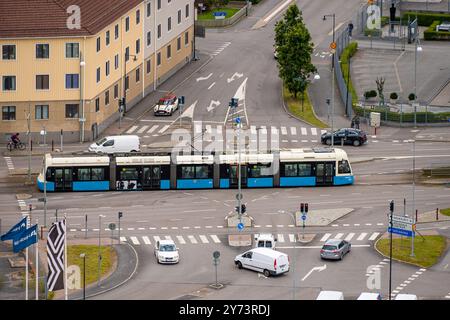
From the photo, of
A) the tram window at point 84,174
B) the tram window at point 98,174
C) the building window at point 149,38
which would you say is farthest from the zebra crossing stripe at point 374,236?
the building window at point 149,38

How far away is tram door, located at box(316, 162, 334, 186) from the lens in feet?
330

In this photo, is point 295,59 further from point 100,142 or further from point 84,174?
point 84,174

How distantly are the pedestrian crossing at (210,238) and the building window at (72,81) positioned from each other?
31544 millimetres

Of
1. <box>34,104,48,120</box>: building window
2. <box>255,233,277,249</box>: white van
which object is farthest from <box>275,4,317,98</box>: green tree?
<box>255,233,277,249</box>: white van

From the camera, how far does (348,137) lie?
113 m

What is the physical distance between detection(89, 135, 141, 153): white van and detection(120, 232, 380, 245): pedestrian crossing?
23.5m

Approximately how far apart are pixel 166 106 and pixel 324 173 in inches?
1108

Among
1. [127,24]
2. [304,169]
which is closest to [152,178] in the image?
[304,169]

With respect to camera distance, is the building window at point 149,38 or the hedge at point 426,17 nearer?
the building window at point 149,38

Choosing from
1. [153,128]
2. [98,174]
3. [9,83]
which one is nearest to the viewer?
[98,174]

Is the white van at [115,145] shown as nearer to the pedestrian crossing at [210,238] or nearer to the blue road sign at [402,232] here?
the pedestrian crossing at [210,238]

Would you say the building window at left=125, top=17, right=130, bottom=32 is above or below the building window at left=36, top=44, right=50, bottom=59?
above

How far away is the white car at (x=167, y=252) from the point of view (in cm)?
7981

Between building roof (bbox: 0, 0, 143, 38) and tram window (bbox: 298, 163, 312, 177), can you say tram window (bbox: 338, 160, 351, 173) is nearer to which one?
tram window (bbox: 298, 163, 312, 177)
